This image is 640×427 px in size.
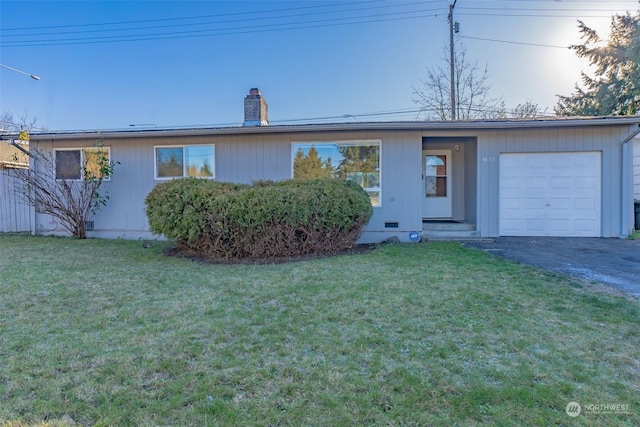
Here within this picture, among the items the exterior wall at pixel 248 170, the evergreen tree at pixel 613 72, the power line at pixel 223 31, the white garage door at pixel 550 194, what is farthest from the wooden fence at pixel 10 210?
the evergreen tree at pixel 613 72

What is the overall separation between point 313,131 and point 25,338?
6626 millimetres

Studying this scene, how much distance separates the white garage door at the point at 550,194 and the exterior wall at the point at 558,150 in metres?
0.15

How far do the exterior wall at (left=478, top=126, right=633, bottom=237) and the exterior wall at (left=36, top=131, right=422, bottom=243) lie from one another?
63.7 inches

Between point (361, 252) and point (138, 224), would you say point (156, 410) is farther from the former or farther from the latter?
point (138, 224)

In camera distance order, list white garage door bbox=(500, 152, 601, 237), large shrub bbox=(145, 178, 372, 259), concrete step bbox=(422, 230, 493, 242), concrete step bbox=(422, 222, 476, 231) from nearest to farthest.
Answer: large shrub bbox=(145, 178, 372, 259), white garage door bbox=(500, 152, 601, 237), concrete step bbox=(422, 230, 493, 242), concrete step bbox=(422, 222, 476, 231)

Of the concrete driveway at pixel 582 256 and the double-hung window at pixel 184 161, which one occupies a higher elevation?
the double-hung window at pixel 184 161

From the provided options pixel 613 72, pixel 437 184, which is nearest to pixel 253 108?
pixel 437 184

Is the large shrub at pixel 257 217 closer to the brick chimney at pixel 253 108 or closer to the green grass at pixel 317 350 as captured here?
the green grass at pixel 317 350

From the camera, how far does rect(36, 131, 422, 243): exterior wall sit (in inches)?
320

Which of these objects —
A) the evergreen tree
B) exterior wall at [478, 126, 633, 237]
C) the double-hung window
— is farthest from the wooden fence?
the evergreen tree

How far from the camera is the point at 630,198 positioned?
7789 millimetres

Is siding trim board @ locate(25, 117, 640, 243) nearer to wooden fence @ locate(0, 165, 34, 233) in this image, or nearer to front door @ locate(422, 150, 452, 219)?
front door @ locate(422, 150, 452, 219)

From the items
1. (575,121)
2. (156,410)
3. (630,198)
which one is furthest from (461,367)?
(630,198)

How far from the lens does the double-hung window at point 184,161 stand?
28.9ft
